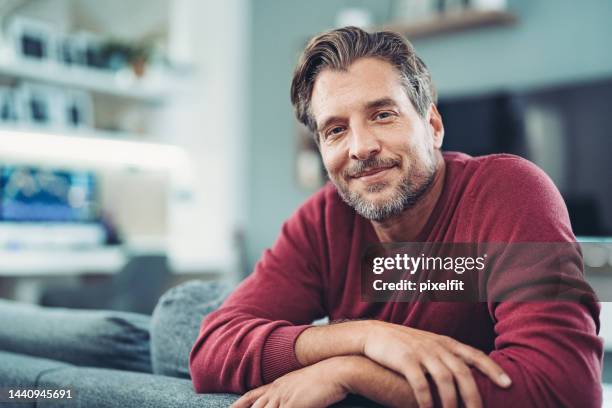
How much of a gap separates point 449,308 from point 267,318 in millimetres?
318

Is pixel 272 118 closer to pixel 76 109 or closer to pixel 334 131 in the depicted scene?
pixel 76 109

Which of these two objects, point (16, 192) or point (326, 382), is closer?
point (326, 382)

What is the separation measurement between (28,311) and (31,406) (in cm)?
29

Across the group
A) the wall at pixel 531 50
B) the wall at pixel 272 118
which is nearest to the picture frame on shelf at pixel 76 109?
the wall at pixel 272 118

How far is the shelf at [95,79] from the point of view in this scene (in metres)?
3.75

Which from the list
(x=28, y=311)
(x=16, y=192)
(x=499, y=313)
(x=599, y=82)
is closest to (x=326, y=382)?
(x=499, y=313)

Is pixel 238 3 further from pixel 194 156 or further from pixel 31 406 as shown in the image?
pixel 31 406

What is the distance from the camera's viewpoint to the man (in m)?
0.78

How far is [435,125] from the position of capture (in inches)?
46.9

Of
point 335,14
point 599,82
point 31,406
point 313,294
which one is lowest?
point 31,406

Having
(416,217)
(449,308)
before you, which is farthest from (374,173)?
(449,308)

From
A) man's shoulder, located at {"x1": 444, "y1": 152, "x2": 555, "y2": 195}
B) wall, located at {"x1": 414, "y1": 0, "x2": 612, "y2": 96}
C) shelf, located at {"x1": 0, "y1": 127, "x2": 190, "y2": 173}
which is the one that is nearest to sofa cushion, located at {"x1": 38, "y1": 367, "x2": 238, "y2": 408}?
man's shoulder, located at {"x1": 444, "y1": 152, "x2": 555, "y2": 195}

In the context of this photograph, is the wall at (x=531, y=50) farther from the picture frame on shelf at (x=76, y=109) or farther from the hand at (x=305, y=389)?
the hand at (x=305, y=389)

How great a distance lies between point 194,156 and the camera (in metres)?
4.63
